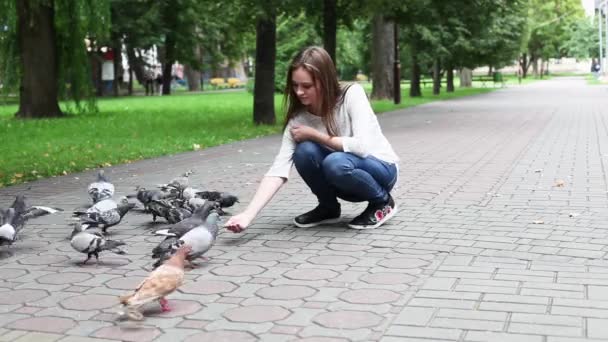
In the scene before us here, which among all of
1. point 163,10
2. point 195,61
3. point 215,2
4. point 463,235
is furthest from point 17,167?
point 195,61

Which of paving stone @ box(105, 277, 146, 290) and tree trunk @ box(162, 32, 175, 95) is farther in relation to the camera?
tree trunk @ box(162, 32, 175, 95)

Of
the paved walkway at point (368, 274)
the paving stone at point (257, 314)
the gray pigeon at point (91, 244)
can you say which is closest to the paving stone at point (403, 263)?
the paved walkway at point (368, 274)

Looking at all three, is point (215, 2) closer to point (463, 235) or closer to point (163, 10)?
point (463, 235)

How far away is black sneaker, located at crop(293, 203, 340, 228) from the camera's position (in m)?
6.96

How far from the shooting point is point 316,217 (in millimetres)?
7008

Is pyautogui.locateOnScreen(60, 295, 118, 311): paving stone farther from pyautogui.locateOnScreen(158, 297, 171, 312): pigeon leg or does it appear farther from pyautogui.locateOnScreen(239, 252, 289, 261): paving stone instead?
pyautogui.locateOnScreen(239, 252, 289, 261): paving stone

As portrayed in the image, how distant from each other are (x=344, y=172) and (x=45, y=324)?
2685mm

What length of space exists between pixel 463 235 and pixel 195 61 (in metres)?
49.3

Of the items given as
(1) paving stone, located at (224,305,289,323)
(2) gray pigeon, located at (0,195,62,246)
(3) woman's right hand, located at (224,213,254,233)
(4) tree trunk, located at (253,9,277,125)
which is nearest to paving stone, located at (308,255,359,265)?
(3) woman's right hand, located at (224,213,254,233)

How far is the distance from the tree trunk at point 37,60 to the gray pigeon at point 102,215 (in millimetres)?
18236

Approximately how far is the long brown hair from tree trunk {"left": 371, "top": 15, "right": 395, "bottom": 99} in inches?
1126

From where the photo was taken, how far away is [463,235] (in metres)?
6.46

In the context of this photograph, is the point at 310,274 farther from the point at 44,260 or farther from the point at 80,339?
the point at 44,260

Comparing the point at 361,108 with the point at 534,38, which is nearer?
the point at 361,108
